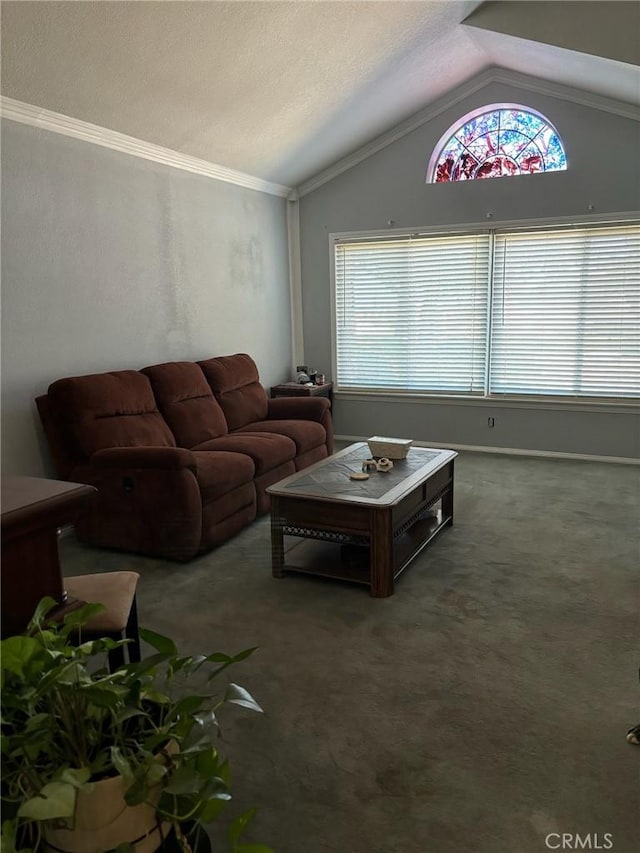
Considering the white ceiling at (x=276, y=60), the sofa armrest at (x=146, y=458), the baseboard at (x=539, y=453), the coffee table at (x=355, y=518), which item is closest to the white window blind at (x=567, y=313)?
the baseboard at (x=539, y=453)

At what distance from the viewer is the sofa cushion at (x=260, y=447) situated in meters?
4.23

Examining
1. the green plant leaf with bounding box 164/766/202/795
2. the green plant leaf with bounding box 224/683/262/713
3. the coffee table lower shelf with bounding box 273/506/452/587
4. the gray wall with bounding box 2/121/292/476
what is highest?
the gray wall with bounding box 2/121/292/476

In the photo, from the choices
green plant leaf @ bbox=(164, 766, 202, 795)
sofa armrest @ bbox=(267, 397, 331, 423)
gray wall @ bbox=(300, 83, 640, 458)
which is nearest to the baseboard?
gray wall @ bbox=(300, 83, 640, 458)

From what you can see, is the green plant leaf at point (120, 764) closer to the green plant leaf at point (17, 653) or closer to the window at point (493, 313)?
the green plant leaf at point (17, 653)

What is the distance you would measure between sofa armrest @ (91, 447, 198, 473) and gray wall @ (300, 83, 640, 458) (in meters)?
3.10

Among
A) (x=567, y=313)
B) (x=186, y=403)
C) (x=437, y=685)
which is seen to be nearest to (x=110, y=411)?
(x=186, y=403)

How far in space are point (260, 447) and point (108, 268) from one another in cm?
156

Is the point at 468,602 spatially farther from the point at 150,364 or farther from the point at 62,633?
the point at 150,364

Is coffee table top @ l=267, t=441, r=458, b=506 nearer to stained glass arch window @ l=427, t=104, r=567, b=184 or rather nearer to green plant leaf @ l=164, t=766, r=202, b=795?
green plant leaf @ l=164, t=766, r=202, b=795

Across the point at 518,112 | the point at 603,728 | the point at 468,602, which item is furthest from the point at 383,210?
the point at 603,728

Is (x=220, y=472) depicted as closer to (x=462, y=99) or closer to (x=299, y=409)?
(x=299, y=409)

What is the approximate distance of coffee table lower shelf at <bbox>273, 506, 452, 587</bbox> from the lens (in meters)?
3.35

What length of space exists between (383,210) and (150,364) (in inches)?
106

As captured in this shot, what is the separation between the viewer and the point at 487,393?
589cm
